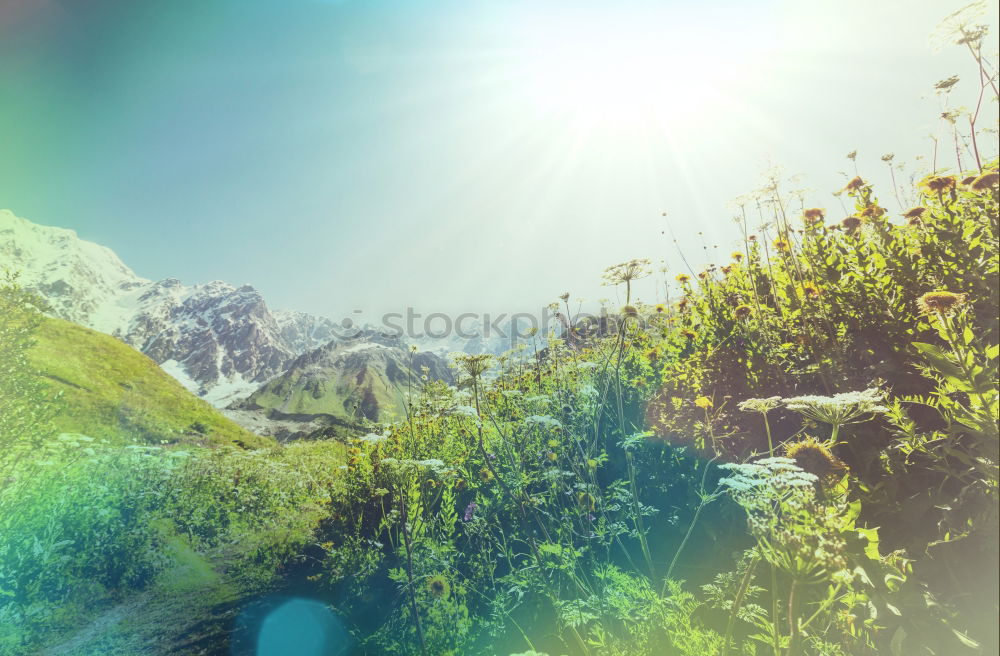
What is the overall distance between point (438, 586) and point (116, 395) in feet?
156

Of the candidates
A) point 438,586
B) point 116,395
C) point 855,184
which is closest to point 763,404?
Answer: point 855,184

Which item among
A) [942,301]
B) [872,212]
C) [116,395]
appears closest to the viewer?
[942,301]

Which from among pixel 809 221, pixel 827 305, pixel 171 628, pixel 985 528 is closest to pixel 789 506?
pixel 985 528

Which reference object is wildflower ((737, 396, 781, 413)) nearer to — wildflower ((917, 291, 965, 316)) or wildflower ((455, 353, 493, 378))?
wildflower ((917, 291, 965, 316))

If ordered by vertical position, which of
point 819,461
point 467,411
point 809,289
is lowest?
point 819,461

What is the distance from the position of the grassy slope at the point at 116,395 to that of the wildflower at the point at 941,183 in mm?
32040

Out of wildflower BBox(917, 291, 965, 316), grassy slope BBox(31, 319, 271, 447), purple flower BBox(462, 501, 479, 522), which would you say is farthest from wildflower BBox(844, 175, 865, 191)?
grassy slope BBox(31, 319, 271, 447)

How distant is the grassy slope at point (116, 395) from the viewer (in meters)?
27.5

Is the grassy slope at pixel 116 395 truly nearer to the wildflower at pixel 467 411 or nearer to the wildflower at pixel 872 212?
the wildflower at pixel 467 411

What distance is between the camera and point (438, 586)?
3574mm

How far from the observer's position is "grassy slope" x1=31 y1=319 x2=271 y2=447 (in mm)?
27531

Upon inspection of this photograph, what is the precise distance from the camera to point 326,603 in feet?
14.5

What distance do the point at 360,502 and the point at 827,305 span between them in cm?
579

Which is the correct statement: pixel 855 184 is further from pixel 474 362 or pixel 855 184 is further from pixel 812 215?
pixel 474 362
